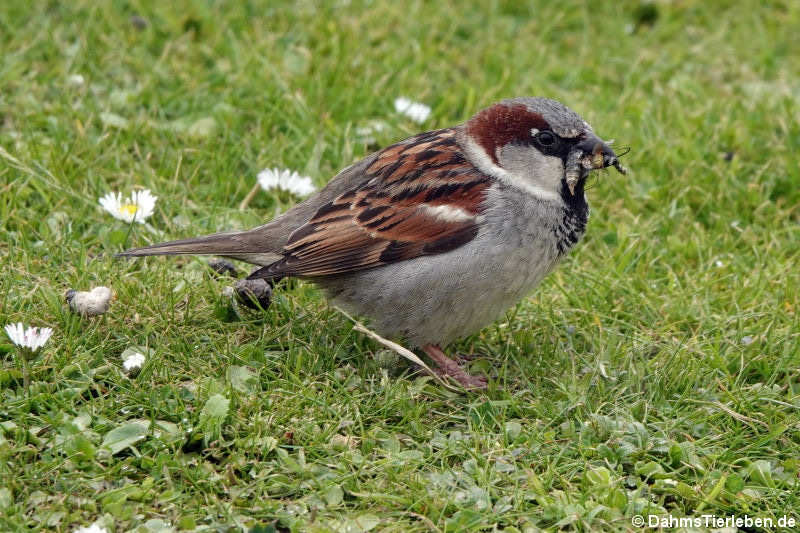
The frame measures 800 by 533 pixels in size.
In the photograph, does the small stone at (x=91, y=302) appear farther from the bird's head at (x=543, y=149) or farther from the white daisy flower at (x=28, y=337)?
the bird's head at (x=543, y=149)

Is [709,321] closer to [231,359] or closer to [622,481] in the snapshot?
[622,481]

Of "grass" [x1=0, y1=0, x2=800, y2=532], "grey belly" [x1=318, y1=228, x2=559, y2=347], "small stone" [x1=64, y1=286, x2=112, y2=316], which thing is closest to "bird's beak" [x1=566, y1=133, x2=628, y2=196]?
"grey belly" [x1=318, y1=228, x2=559, y2=347]

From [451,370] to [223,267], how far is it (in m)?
1.17

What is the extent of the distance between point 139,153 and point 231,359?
1.63m

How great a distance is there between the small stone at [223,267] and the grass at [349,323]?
0.24 ft

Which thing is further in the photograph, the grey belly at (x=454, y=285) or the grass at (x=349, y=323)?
the grey belly at (x=454, y=285)

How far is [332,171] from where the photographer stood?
5.19 m

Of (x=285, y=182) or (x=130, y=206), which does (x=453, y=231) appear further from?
(x=130, y=206)

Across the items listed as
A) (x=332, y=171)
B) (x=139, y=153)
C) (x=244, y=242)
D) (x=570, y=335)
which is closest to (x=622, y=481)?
(x=570, y=335)

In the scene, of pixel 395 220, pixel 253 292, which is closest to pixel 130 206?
pixel 253 292

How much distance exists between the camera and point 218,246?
158 inches

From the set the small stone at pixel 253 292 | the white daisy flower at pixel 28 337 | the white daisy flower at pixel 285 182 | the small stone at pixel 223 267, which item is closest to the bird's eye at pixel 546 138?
the small stone at pixel 253 292

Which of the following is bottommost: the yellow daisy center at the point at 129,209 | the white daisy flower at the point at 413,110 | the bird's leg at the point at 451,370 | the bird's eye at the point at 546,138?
the bird's leg at the point at 451,370

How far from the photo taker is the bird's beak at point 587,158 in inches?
153
